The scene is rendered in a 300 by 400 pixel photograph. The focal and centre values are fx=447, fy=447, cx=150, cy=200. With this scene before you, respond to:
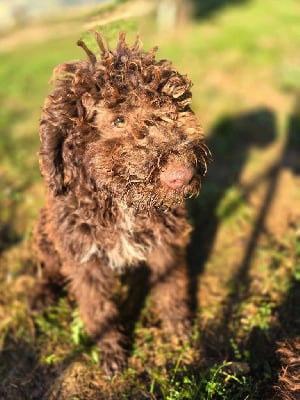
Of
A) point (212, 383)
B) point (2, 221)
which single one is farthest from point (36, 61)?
point (212, 383)

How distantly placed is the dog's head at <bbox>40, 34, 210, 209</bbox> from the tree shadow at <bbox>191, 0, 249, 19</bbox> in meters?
9.40

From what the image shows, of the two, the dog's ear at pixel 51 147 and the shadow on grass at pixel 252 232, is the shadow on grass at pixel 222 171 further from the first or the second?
the dog's ear at pixel 51 147

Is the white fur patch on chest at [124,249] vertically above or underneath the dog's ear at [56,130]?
underneath

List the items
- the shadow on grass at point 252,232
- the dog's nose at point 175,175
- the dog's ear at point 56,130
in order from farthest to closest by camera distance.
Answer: the shadow on grass at point 252,232 → the dog's ear at point 56,130 → the dog's nose at point 175,175

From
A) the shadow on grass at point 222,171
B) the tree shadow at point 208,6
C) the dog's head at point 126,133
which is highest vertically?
the tree shadow at point 208,6

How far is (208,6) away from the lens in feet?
40.1

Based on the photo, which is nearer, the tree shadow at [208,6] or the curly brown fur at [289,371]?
the curly brown fur at [289,371]

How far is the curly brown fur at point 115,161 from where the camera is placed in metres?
3.01

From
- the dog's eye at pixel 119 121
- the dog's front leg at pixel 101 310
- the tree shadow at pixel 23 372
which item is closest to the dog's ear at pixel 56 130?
the dog's eye at pixel 119 121

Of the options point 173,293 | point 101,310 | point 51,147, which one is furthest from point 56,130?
point 173,293

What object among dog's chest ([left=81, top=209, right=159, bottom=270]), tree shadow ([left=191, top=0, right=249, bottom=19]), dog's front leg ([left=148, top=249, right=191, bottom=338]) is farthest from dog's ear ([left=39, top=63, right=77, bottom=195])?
tree shadow ([left=191, top=0, right=249, bottom=19])

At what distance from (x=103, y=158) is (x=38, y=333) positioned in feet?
6.91

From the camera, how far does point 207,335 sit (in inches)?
163

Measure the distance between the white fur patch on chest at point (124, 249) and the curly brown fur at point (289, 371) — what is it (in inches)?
52.0
